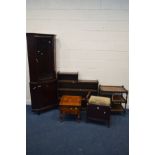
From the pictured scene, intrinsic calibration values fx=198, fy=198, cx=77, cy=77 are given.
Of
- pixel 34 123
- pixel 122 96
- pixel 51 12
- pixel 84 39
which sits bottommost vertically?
pixel 34 123

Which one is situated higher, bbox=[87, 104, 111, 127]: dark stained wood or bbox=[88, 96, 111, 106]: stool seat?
bbox=[88, 96, 111, 106]: stool seat

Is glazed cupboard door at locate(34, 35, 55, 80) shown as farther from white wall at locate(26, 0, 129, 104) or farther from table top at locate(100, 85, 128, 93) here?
table top at locate(100, 85, 128, 93)

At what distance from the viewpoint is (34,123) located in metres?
3.69

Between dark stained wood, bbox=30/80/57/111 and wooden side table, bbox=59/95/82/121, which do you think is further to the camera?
dark stained wood, bbox=30/80/57/111

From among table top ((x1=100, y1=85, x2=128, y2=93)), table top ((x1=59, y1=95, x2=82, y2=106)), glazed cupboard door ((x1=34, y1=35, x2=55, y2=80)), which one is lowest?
table top ((x1=59, y1=95, x2=82, y2=106))

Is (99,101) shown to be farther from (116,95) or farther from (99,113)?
(116,95)

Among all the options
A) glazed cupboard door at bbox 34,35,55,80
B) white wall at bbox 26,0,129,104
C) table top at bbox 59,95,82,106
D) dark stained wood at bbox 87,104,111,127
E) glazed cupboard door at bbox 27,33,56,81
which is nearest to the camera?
Answer: dark stained wood at bbox 87,104,111,127

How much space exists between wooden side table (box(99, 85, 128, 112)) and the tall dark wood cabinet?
108 cm

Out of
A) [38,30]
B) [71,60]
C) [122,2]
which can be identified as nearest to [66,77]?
[71,60]

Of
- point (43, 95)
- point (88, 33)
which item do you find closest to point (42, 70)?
point (43, 95)

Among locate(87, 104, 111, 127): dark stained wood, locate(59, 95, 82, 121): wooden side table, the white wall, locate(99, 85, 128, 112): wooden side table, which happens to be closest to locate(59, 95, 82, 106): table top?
locate(59, 95, 82, 121): wooden side table

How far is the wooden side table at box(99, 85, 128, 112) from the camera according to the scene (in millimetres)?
4082
